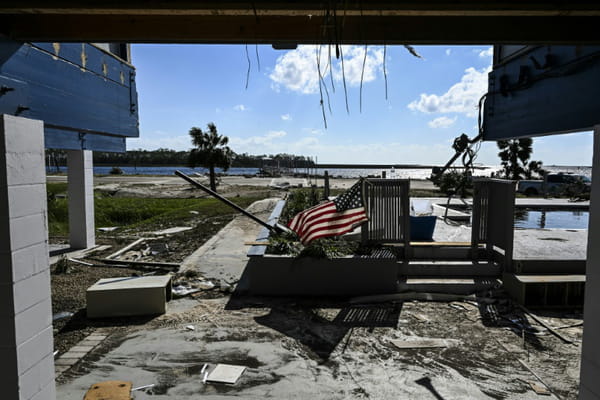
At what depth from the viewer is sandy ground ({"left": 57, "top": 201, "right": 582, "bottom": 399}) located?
15.0 ft

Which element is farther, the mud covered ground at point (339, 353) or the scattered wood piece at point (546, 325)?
the scattered wood piece at point (546, 325)

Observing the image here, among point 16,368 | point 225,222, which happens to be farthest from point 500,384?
point 225,222

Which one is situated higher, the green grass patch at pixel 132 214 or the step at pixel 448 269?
the step at pixel 448 269

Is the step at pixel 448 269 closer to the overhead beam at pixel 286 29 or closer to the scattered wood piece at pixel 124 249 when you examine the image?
the overhead beam at pixel 286 29

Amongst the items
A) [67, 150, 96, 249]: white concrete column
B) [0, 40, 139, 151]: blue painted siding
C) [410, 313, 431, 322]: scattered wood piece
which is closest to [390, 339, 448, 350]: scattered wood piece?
[410, 313, 431, 322]: scattered wood piece

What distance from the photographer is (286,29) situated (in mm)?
3176

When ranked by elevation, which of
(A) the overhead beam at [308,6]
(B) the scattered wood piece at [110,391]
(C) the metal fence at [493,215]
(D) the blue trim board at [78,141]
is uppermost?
(A) the overhead beam at [308,6]

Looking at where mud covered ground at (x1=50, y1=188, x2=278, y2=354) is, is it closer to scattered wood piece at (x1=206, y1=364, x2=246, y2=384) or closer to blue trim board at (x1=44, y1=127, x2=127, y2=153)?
scattered wood piece at (x1=206, y1=364, x2=246, y2=384)

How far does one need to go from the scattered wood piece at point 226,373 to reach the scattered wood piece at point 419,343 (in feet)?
7.35

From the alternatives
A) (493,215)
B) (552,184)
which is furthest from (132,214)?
(552,184)

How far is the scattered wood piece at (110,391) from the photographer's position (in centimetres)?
425

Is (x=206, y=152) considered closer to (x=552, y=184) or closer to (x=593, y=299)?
(x=552, y=184)

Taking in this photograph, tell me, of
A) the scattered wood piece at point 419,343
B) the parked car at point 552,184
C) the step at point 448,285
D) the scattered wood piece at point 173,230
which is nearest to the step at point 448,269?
the step at point 448,285

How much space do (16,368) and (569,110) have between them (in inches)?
206
